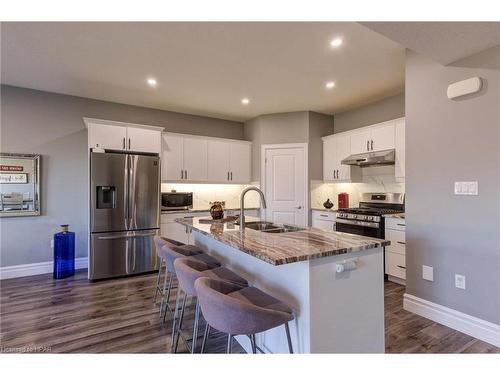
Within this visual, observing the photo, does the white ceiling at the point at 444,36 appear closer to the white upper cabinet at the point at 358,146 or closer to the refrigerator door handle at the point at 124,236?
the white upper cabinet at the point at 358,146

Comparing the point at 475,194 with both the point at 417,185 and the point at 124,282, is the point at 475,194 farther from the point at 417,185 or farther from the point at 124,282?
the point at 124,282

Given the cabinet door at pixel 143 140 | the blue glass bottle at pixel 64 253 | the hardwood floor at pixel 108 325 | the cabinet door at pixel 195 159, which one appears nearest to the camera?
the hardwood floor at pixel 108 325

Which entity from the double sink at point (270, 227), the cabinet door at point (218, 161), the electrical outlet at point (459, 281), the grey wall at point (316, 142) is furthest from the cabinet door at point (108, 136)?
the electrical outlet at point (459, 281)

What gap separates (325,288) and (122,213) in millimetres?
3235

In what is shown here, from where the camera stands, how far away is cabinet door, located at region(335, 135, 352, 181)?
4.57 metres

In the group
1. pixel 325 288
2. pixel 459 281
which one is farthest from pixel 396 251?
pixel 325 288

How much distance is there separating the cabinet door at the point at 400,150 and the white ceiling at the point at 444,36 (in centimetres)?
146

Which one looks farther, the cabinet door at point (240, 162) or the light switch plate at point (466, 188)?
the cabinet door at point (240, 162)

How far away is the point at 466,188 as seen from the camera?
2.32 metres

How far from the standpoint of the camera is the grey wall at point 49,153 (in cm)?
381

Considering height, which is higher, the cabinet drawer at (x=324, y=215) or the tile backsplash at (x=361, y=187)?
the tile backsplash at (x=361, y=187)

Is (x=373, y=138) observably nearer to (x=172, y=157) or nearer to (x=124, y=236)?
(x=172, y=157)
